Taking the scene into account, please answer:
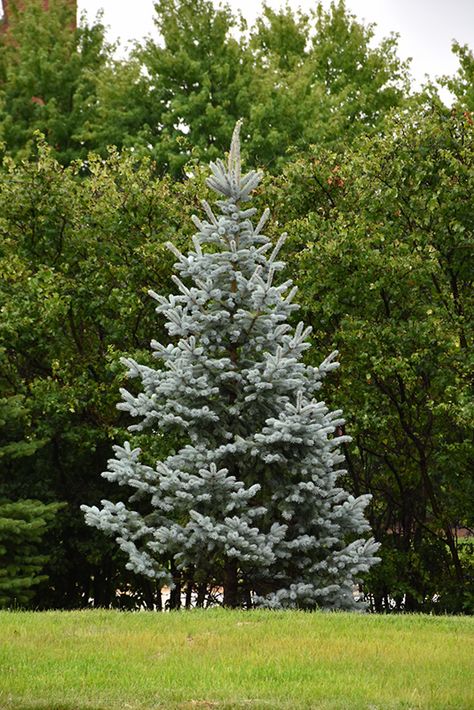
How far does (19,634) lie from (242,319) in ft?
17.0

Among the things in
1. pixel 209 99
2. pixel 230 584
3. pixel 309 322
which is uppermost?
pixel 209 99

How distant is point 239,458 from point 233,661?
4.93 m

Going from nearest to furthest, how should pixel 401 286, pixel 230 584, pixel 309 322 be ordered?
pixel 230 584, pixel 401 286, pixel 309 322

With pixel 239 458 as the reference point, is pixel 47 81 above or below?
above

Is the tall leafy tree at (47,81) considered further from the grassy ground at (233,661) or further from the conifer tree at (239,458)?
the grassy ground at (233,661)

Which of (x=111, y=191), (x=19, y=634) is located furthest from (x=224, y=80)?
(x=19, y=634)

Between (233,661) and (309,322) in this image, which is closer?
(233,661)

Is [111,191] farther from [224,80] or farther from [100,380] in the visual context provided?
[224,80]

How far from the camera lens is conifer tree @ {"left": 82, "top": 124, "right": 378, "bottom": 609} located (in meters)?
12.7

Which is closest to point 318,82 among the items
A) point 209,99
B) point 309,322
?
point 209,99

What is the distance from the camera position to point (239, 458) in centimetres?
1331

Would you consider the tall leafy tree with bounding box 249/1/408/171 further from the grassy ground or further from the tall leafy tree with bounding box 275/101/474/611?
the grassy ground

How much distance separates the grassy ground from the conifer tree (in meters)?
1.66

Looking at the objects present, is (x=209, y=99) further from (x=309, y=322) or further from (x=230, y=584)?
(x=230, y=584)
